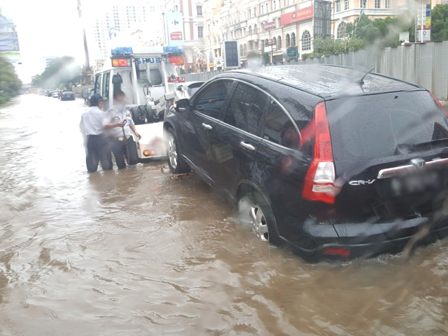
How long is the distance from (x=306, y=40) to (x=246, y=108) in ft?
54.0

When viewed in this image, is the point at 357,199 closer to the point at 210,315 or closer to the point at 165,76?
the point at 210,315

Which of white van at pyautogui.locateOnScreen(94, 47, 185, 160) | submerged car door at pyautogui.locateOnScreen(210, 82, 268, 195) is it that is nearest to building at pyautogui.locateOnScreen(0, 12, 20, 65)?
white van at pyautogui.locateOnScreen(94, 47, 185, 160)

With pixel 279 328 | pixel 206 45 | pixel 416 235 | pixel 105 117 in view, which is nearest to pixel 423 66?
pixel 105 117

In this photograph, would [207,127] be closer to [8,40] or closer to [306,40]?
[8,40]

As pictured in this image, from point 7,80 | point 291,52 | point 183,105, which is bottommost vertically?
point 183,105

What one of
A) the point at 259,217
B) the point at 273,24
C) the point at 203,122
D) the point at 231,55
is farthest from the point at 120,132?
the point at 273,24

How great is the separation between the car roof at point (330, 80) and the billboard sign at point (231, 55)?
36.0ft

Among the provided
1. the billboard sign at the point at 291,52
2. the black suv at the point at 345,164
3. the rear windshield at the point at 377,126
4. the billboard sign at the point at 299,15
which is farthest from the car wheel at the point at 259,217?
the billboard sign at the point at 291,52

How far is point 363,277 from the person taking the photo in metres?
3.02

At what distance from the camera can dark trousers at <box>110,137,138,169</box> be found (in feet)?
22.8

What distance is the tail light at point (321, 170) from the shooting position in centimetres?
274

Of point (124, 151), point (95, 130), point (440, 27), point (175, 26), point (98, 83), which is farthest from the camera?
point (175, 26)

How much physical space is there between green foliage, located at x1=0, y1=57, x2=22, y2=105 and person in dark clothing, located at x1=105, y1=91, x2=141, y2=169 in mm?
3004

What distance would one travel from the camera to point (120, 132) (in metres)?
6.87
